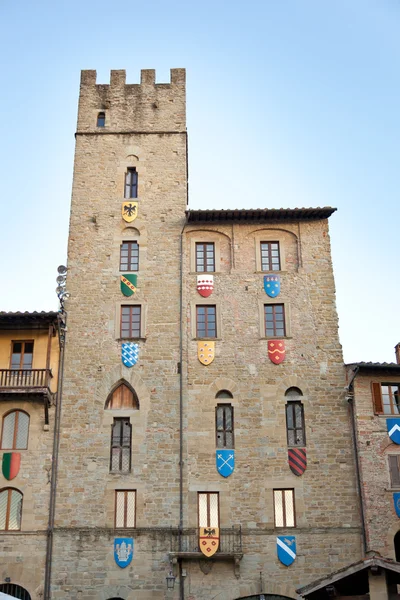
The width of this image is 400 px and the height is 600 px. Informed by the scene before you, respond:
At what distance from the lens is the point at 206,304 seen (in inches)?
1137

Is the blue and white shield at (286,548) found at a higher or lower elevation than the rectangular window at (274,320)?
lower

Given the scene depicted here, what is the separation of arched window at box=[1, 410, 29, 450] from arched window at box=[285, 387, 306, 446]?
9801 mm

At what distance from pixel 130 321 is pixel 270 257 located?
20.9ft

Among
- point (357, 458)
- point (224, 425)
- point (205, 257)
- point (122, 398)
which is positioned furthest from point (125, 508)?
point (205, 257)

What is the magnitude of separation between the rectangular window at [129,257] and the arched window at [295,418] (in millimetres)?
8113

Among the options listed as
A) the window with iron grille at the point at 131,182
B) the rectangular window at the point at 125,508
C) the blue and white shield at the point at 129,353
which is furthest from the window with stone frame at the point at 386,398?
the window with iron grille at the point at 131,182

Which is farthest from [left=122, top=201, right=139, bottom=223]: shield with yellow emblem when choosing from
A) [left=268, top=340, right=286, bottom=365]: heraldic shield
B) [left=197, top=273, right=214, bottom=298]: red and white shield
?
[left=268, top=340, right=286, bottom=365]: heraldic shield

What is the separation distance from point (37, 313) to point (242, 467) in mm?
9625

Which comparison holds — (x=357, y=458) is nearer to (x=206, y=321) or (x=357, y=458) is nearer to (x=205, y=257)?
(x=206, y=321)

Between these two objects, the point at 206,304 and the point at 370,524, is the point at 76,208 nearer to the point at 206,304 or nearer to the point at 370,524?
the point at 206,304

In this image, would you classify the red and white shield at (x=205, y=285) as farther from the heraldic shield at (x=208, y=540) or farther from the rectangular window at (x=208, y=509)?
the heraldic shield at (x=208, y=540)

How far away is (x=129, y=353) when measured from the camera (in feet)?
92.1

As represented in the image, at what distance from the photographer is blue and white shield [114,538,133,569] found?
25109 mm

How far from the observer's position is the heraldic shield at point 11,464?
26.2 metres
